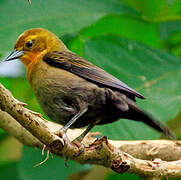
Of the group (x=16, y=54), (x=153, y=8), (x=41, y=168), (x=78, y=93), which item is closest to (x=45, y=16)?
(x=16, y=54)

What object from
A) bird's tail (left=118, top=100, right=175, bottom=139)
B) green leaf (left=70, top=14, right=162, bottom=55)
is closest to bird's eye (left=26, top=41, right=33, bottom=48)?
bird's tail (left=118, top=100, right=175, bottom=139)

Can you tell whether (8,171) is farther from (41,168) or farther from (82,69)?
(82,69)

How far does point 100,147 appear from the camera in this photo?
2.71m

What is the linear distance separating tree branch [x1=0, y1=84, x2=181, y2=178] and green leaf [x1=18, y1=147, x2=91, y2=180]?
1.42 feet

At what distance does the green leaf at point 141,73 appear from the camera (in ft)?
12.2

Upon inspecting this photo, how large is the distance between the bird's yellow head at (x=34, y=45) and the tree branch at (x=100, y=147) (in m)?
0.44

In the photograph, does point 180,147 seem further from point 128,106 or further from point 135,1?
point 135,1

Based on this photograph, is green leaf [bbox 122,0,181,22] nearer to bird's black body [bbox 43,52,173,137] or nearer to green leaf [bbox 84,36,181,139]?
green leaf [bbox 84,36,181,139]

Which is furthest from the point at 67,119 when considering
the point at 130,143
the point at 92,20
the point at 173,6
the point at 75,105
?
the point at 173,6

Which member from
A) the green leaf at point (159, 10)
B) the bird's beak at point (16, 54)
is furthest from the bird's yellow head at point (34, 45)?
the green leaf at point (159, 10)

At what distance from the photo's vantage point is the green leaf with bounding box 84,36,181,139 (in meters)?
3.71

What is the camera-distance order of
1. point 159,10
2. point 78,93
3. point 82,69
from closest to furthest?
point 78,93 < point 82,69 < point 159,10

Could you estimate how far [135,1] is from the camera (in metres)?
4.54

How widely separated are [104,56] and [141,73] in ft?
1.25
